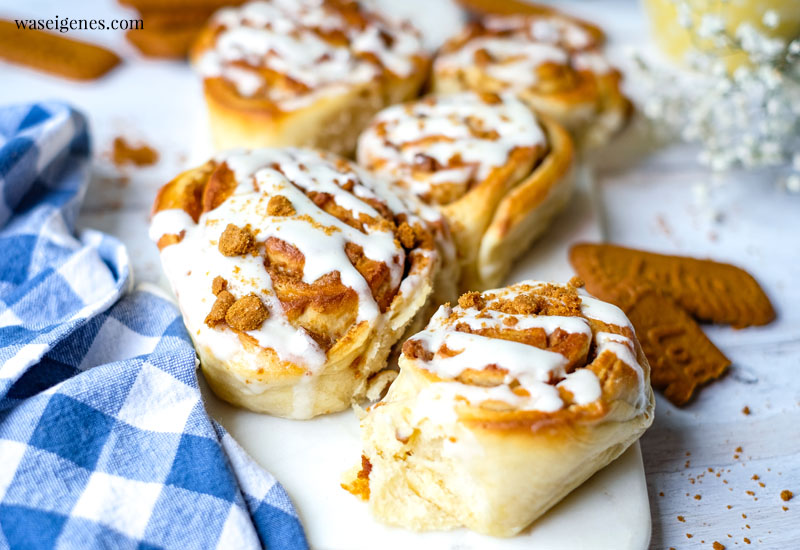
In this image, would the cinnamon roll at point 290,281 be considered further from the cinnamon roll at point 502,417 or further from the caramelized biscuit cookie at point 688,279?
the caramelized biscuit cookie at point 688,279

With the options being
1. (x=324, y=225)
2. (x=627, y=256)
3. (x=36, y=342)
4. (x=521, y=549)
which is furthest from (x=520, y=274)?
(x=36, y=342)

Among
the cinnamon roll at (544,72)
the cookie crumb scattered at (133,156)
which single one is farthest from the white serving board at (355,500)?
the cinnamon roll at (544,72)

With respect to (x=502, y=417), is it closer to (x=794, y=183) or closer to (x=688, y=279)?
(x=688, y=279)

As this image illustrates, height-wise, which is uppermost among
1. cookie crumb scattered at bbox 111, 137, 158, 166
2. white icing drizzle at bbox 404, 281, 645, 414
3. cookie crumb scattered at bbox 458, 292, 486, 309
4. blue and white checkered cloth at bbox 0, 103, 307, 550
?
white icing drizzle at bbox 404, 281, 645, 414

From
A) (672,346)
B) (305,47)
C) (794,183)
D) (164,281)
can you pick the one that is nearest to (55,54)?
(305,47)

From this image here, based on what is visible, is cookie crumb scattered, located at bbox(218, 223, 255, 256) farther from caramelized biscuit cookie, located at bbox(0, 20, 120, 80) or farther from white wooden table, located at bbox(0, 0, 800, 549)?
caramelized biscuit cookie, located at bbox(0, 20, 120, 80)

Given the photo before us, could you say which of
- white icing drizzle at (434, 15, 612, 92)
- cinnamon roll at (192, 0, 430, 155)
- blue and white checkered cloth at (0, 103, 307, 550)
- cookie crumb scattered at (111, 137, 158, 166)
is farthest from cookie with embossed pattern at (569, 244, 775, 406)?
cookie crumb scattered at (111, 137, 158, 166)

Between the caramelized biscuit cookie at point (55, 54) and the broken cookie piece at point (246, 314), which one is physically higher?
the broken cookie piece at point (246, 314)
